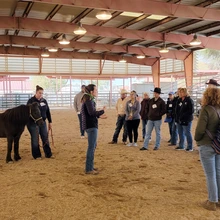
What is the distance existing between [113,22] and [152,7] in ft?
11.2

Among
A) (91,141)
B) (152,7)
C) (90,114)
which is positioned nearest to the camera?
(90,114)

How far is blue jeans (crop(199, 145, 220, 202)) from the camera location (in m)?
3.19

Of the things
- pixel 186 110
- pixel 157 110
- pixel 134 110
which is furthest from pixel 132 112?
pixel 186 110

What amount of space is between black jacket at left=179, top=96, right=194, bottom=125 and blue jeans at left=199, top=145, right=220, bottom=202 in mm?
2915

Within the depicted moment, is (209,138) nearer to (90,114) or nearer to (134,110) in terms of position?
(90,114)

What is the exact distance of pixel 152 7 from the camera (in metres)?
7.78

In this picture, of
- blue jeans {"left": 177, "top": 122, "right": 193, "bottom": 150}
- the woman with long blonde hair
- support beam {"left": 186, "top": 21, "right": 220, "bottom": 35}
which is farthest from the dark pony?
support beam {"left": 186, "top": 21, "right": 220, "bottom": 35}

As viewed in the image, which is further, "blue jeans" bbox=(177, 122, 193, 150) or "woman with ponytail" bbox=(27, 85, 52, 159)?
"blue jeans" bbox=(177, 122, 193, 150)

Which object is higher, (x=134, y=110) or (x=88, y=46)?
(x=88, y=46)

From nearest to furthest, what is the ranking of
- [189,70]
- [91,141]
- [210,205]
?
[210,205], [91,141], [189,70]

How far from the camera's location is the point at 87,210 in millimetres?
3355

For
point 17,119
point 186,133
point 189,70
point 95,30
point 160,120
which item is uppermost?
point 95,30

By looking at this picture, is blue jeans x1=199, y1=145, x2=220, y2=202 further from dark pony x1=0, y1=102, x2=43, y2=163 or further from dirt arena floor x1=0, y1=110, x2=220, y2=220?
dark pony x1=0, y1=102, x2=43, y2=163

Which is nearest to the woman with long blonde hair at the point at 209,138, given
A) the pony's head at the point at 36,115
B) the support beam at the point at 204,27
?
the pony's head at the point at 36,115
